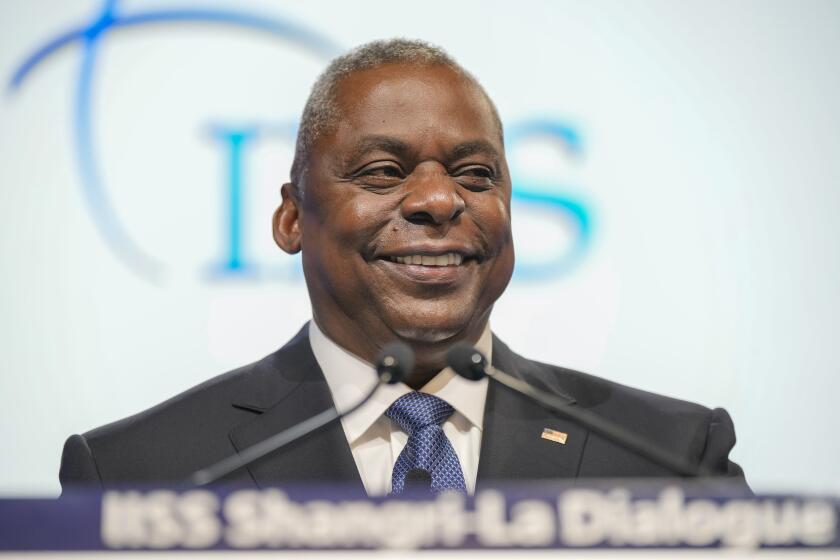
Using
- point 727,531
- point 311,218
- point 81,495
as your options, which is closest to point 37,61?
point 311,218

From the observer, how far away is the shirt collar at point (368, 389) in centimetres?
200

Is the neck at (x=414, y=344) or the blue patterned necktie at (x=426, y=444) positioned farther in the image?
the neck at (x=414, y=344)

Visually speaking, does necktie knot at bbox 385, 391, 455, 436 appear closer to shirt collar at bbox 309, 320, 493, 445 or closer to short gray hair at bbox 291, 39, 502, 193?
shirt collar at bbox 309, 320, 493, 445

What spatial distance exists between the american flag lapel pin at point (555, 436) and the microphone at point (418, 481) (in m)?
0.30

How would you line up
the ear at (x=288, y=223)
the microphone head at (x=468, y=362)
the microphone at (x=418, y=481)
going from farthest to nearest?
1. the ear at (x=288, y=223)
2. the microphone at (x=418, y=481)
3. the microphone head at (x=468, y=362)

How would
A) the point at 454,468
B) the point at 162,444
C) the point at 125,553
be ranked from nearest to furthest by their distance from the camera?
the point at 125,553 < the point at 454,468 < the point at 162,444

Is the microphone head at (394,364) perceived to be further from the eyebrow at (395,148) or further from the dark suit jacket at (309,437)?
the eyebrow at (395,148)

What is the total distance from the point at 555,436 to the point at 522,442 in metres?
0.07

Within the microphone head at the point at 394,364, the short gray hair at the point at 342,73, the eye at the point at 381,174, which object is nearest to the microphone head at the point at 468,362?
the microphone head at the point at 394,364

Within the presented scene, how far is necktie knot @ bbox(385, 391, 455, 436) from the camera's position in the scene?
6.44 feet

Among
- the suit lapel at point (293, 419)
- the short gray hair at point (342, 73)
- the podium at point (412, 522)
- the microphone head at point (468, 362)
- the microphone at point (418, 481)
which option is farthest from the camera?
the short gray hair at point (342, 73)

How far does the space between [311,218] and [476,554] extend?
3.14ft

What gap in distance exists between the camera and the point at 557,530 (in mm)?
1328

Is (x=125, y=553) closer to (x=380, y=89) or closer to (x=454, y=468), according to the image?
(x=454, y=468)
